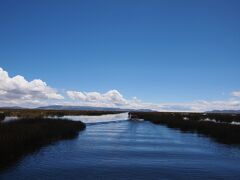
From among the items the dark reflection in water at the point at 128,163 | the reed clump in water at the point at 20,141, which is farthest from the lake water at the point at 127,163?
the reed clump in water at the point at 20,141

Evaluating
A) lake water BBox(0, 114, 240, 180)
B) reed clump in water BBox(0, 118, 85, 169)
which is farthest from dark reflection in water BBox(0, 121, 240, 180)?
reed clump in water BBox(0, 118, 85, 169)

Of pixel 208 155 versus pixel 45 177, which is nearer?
pixel 45 177

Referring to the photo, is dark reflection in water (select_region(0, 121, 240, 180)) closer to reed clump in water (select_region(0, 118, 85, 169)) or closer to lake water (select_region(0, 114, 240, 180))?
lake water (select_region(0, 114, 240, 180))

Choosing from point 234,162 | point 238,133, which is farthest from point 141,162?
point 238,133

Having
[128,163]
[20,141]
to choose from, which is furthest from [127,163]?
[20,141]

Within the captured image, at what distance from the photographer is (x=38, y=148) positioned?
31500mm

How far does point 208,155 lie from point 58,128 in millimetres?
22294

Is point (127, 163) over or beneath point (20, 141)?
beneath

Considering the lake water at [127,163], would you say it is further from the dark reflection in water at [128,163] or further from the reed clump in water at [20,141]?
the reed clump in water at [20,141]

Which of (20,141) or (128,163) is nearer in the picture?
(128,163)

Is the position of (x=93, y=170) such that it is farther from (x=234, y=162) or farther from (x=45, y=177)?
(x=234, y=162)

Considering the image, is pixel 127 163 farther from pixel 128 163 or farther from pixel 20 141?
pixel 20 141

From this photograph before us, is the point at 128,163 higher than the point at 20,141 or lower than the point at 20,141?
lower

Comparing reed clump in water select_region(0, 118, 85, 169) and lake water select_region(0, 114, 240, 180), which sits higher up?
reed clump in water select_region(0, 118, 85, 169)
